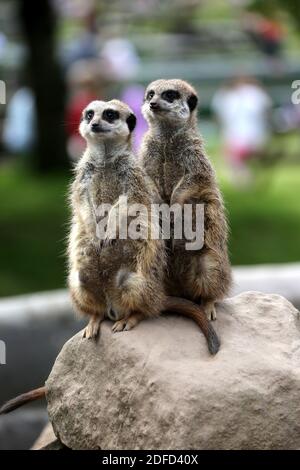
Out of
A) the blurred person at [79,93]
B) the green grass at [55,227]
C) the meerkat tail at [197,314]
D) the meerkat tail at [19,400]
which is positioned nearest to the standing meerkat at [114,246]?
the meerkat tail at [197,314]

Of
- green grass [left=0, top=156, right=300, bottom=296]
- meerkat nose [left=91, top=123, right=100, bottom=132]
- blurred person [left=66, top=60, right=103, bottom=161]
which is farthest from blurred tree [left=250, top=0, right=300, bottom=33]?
meerkat nose [left=91, top=123, right=100, bottom=132]

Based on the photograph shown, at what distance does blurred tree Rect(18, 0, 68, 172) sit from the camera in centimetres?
1280

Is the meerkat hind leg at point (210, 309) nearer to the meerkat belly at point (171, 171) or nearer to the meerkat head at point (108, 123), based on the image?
the meerkat belly at point (171, 171)

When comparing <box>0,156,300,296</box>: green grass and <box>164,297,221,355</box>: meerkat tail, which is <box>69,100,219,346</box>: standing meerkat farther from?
<box>0,156,300,296</box>: green grass

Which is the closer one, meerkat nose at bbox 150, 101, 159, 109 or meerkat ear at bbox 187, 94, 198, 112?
meerkat nose at bbox 150, 101, 159, 109

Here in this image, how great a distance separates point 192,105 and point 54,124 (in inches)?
350

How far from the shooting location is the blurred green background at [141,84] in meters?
10.9

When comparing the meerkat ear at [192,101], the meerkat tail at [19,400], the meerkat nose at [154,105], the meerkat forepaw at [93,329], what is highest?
the meerkat ear at [192,101]

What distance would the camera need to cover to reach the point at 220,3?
2583cm

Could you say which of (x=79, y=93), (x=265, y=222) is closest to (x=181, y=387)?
(x=265, y=222)

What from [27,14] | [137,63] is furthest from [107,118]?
[137,63]

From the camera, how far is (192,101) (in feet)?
15.0

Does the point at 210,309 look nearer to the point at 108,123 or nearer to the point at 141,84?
the point at 108,123

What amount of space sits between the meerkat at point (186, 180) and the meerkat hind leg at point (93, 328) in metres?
0.34
